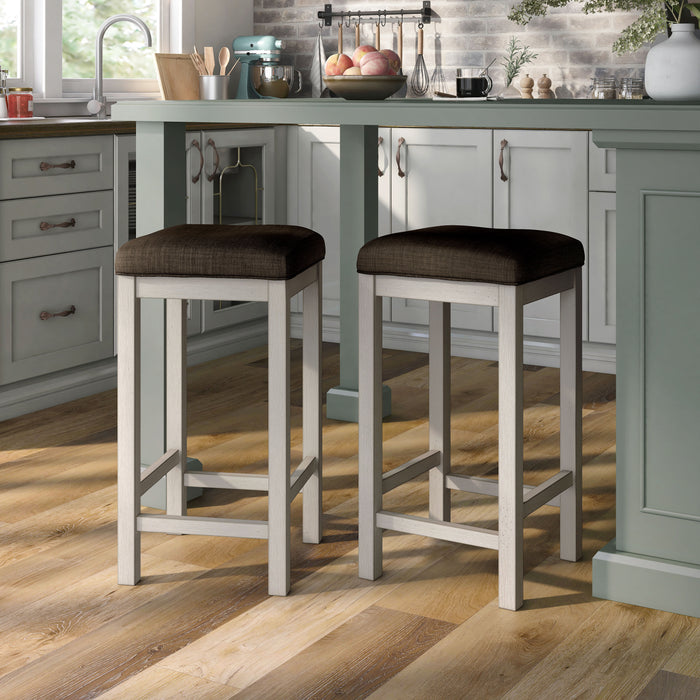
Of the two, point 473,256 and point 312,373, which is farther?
point 312,373

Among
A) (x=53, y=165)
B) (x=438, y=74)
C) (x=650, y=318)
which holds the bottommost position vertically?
(x=650, y=318)

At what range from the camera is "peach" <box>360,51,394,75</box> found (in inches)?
88.6

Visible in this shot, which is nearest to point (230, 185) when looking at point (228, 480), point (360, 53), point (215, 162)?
point (215, 162)

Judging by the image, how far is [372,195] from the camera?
3105 mm

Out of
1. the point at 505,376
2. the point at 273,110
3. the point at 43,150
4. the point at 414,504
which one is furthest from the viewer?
the point at 43,150

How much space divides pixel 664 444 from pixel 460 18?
2.93 m

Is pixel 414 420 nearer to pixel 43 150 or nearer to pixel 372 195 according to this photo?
pixel 372 195

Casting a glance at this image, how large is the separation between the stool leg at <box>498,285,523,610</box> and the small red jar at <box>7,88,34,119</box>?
2534mm

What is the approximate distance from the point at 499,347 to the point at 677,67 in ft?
2.06

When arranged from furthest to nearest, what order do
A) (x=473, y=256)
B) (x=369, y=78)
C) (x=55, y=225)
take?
(x=55, y=225)
(x=369, y=78)
(x=473, y=256)

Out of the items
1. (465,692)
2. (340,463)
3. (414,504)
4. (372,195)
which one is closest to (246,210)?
(372,195)

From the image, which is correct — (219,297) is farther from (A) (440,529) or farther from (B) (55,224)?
(B) (55,224)

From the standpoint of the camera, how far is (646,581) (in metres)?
2.01

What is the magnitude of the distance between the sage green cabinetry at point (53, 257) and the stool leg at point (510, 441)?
1.92 metres
